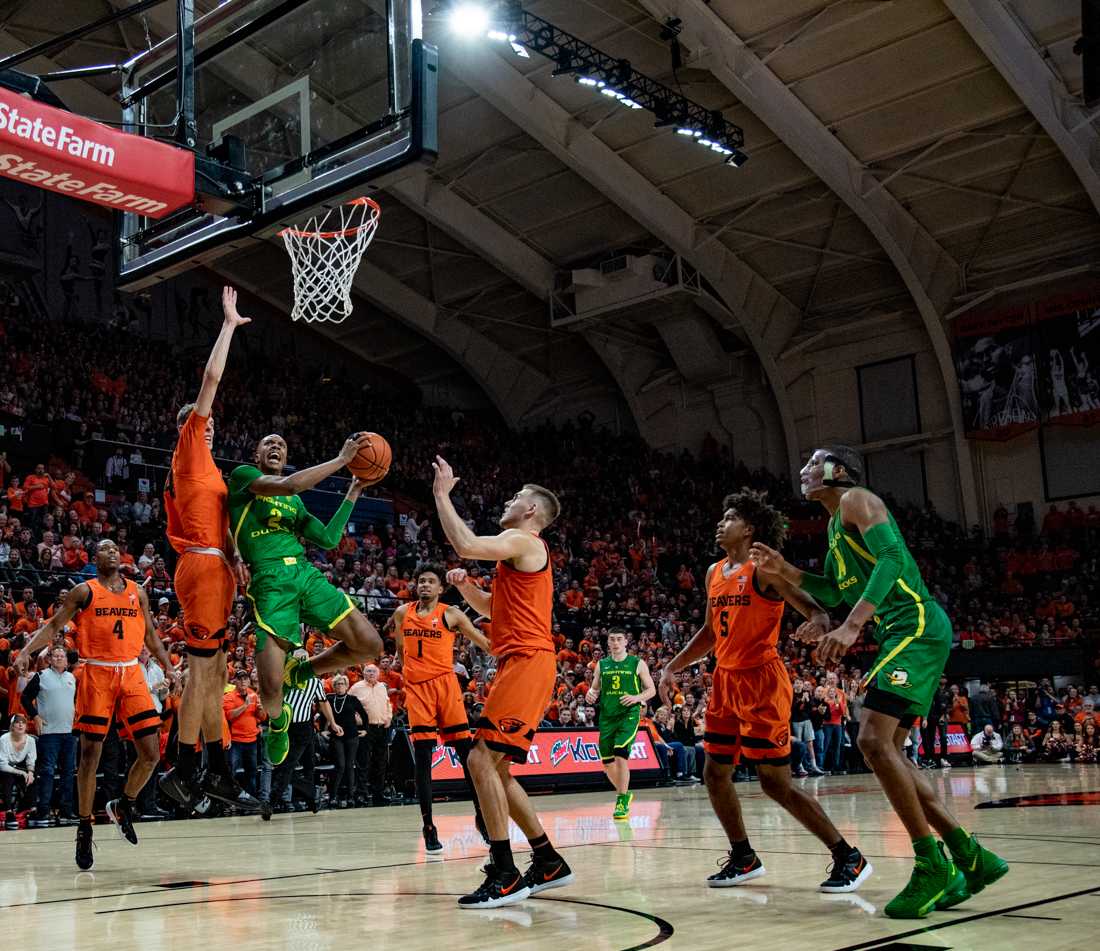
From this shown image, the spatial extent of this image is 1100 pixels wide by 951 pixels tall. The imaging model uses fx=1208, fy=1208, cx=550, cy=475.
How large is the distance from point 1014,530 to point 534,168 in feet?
48.5

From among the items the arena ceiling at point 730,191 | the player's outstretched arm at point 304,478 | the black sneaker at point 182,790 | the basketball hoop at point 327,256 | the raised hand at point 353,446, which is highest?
the arena ceiling at point 730,191

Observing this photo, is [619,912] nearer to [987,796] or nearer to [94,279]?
[987,796]

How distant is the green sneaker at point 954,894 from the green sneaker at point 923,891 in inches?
0.5

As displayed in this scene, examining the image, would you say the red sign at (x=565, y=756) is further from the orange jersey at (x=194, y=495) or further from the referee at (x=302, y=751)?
the orange jersey at (x=194, y=495)

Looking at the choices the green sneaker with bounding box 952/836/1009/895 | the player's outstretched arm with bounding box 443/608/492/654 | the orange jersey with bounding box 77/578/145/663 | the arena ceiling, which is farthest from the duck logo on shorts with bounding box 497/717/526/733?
the arena ceiling

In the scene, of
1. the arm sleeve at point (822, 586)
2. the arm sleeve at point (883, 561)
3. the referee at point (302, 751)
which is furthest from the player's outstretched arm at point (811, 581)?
the referee at point (302, 751)

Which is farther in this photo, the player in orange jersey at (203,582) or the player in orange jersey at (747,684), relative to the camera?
the player in orange jersey at (203,582)

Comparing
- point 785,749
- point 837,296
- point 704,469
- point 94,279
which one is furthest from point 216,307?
point 785,749

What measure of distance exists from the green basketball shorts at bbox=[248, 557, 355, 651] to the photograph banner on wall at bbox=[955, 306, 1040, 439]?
2434 cm

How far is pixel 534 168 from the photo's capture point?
26469 mm

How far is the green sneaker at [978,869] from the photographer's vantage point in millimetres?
5598

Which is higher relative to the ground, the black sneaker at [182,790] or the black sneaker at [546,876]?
the black sneaker at [182,790]

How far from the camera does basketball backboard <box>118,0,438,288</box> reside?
7.91m

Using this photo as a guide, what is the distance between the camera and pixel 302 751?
14359 millimetres
